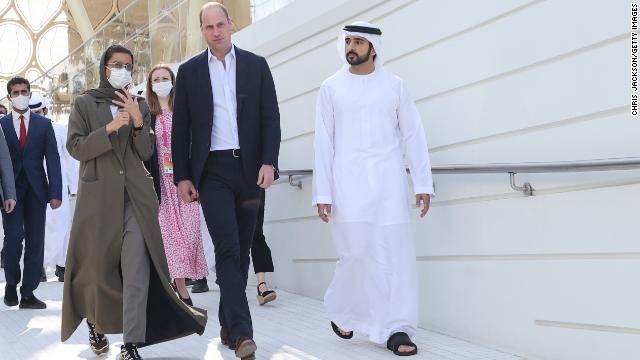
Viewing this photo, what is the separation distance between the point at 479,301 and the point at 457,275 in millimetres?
272

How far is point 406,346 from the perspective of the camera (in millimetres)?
4840

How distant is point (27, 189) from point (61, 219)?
3.33m

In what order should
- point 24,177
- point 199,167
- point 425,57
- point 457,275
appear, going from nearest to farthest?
point 199,167 → point 457,275 → point 425,57 → point 24,177

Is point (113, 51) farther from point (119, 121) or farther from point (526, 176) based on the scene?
point (526, 176)

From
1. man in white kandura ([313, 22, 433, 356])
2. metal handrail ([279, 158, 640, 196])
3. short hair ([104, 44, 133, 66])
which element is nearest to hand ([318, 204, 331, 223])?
man in white kandura ([313, 22, 433, 356])

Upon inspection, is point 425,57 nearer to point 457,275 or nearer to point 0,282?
point 457,275

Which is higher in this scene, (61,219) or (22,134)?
(22,134)

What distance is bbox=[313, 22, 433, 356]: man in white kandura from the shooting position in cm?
511

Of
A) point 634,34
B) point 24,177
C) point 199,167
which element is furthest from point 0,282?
point 634,34

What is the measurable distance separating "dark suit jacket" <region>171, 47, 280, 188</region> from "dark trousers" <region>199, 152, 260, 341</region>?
6 cm

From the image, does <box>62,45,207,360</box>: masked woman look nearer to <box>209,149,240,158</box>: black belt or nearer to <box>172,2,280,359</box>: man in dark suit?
<box>172,2,280,359</box>: man in dark suit

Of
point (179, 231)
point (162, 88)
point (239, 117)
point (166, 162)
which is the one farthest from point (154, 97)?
point (239, 117)

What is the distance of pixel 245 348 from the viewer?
14.7 ft

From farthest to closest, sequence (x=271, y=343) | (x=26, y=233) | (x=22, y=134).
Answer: (x=22, y=134), (x=26, y=233), (x=271, y=343)
